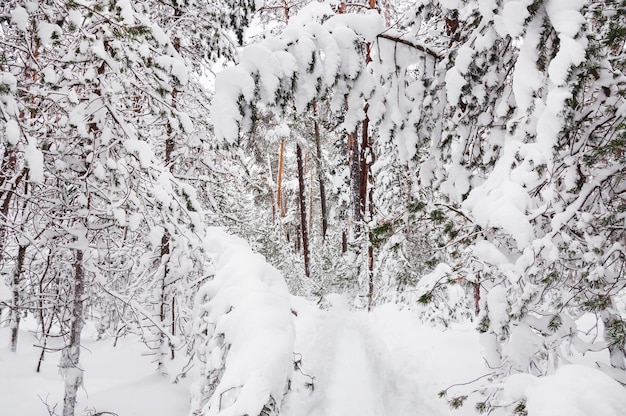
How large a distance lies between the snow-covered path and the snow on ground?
240 cm

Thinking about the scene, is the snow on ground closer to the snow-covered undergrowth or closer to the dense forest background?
the snow-covered undergrowth

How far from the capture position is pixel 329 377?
7281mm

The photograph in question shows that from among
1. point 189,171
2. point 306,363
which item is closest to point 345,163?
point 189,171

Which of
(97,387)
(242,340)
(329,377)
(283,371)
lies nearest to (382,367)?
(329,377)

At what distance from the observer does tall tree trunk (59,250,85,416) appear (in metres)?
5.39

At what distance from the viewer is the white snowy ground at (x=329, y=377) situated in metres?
5.90

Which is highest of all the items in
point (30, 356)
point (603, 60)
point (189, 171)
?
point (603, 60)

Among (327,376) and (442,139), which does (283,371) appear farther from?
(327,376)

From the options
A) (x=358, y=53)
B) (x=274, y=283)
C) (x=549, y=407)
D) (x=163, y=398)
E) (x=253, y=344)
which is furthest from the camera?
(x=163, y=398)

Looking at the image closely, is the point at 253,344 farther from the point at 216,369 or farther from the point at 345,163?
the point at 345,163

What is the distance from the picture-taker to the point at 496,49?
310 cm

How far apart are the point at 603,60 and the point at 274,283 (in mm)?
4522

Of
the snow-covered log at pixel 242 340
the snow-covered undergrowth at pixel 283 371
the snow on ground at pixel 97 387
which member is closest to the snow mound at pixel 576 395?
the snow-covered undergrowth at pixel 283 371

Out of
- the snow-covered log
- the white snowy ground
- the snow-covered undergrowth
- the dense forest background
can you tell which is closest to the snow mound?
the snow-covered undergrowth
